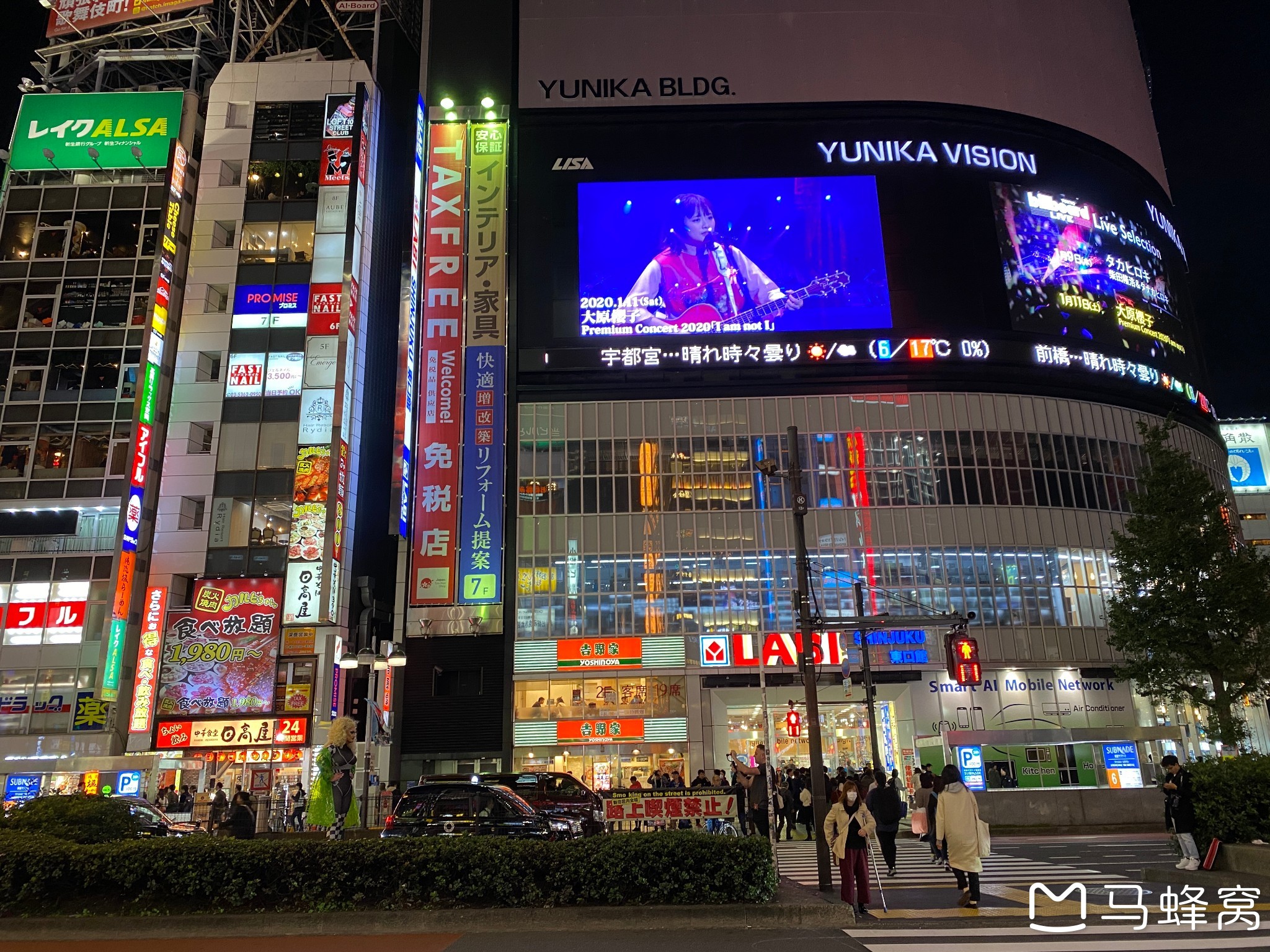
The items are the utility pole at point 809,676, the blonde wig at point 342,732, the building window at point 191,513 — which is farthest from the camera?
the building window at point 191,513

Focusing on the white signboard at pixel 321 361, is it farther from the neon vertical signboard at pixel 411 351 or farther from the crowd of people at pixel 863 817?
the crowd of people at pixel 863 817

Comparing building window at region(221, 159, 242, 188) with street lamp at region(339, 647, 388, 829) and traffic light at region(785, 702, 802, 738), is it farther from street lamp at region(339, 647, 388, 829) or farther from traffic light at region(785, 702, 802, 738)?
traffic light at region(785, 702, 802, 738)

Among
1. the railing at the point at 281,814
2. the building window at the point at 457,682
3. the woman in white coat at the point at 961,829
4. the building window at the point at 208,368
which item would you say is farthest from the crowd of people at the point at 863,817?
the building window at the point at 208,368

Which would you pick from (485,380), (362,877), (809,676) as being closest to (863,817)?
(809,676)

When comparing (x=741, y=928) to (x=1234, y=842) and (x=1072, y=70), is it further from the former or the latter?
(x=1072, y=70)

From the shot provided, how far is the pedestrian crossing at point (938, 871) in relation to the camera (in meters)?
15.8

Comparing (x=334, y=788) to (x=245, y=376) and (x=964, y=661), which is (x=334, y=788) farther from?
(x=245, y=376)

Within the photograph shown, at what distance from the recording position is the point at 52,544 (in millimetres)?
37406

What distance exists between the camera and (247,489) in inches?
1540

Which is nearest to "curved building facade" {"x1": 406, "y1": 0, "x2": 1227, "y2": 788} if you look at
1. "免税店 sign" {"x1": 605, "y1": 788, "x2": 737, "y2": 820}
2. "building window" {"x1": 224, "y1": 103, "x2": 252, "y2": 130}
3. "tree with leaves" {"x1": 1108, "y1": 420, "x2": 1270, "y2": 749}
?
"tree with leaves" {"x1": 1108, "y1": 420, "x2": 1270, "y2": 749}

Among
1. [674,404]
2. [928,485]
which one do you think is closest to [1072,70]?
[928,485]

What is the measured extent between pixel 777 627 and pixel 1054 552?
1423 cm
